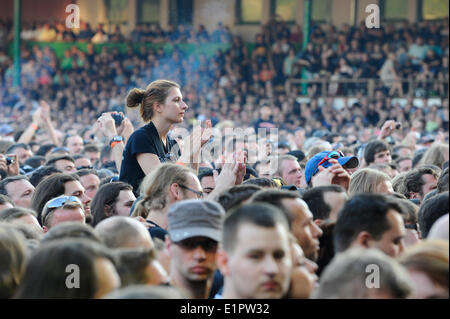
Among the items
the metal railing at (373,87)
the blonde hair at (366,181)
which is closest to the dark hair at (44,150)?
the blonde hair at (366,181)

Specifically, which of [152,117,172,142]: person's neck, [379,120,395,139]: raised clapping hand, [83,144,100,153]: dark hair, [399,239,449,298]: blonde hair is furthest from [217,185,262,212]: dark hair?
[83,144,100,153]: dark hair

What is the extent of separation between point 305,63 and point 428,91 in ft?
10.6

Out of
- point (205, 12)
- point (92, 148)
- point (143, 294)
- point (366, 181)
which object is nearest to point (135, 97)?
point (366, 181)

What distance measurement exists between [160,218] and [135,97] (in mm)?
1585

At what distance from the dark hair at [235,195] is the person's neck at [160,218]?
1.27 feet

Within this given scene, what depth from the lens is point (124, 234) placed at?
379cm

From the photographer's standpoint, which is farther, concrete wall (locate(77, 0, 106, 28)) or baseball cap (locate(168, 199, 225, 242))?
concrete wall (locate(77, 0, 106, 28))

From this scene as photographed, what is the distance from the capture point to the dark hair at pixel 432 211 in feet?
13.9

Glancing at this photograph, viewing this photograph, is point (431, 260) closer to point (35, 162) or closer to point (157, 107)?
point (157, 107)

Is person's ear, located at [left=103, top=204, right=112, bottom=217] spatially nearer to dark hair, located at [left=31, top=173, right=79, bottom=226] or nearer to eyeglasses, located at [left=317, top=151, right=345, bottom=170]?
dark hair, located at [left=31, top=173, right=79, bottom=226]

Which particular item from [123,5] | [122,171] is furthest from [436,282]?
[123,5]

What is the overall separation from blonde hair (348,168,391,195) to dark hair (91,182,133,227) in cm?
155

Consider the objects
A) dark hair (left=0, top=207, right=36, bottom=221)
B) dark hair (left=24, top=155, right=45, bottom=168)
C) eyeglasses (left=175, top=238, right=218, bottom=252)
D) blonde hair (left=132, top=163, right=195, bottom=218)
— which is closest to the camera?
eyeglasses (left=175, top=238, right=218, bottom=252)

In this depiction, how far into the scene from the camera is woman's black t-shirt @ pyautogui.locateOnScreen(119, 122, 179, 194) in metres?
5.52
